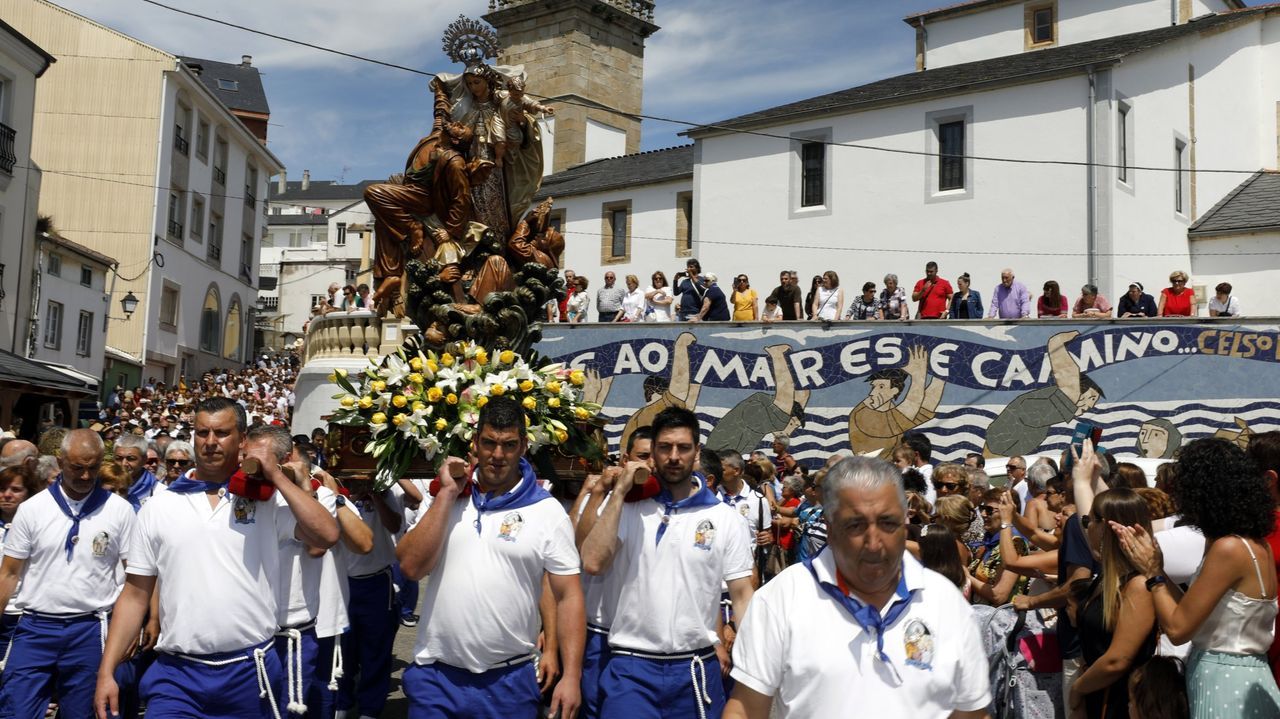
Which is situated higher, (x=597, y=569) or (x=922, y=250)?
(x=922, y=250)

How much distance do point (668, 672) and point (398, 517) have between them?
114 inches

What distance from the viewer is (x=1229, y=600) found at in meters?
4.97

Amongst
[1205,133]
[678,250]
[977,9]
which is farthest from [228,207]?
[1205,133]

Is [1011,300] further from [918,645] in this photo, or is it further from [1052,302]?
[918,645]

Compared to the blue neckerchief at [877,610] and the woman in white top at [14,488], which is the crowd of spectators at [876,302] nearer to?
the woman in white top at [14,488]

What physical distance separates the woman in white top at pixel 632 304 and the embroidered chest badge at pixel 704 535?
57.8 ft

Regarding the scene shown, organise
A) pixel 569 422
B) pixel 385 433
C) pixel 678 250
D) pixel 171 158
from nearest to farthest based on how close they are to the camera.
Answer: pixel 385 433, pixel 569 422, pixel 678 250, pixel 171 158

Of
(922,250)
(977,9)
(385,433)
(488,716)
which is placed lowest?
(488,716)

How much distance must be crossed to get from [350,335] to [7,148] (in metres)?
13.7

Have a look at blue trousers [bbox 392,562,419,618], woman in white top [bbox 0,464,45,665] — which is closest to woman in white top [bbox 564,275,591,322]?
blue trousers [bbox 392,562,419,618]

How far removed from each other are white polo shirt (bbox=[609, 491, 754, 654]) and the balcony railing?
28.4 m

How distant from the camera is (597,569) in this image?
5.74m

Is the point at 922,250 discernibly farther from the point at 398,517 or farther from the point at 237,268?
the point at 237,268

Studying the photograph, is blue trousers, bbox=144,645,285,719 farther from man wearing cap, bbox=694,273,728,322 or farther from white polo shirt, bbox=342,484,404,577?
man wearing cap, bbox=694,273,728,322
